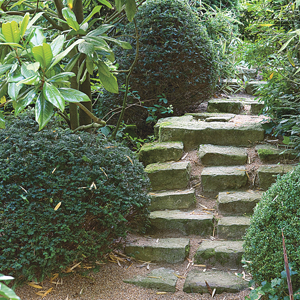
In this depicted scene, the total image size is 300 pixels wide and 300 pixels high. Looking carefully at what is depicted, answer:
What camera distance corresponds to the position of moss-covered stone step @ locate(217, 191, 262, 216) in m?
2.81

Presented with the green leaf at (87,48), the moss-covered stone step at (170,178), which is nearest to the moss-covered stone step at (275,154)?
the moss-covered stone step at (170,178)

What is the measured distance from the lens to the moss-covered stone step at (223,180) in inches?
120

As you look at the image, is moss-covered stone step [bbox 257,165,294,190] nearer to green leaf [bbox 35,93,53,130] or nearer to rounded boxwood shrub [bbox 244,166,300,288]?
rounded boxwood shrub [bbox 244,166,300,288]

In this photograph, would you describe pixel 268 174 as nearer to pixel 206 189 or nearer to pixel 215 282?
pixel 206 189

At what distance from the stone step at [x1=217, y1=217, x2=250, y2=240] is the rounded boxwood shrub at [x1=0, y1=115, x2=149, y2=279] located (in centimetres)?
76

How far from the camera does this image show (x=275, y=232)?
187 cm

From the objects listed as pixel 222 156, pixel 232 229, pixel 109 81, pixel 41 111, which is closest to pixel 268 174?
pixel 222 156

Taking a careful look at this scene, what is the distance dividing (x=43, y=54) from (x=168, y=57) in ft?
9.42

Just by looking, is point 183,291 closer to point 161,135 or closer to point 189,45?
point 161,135

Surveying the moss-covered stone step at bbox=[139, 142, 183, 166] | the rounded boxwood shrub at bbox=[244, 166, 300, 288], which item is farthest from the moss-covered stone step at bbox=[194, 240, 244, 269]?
the moss-covered stone step at bbox=[139, 142, 183, 166]

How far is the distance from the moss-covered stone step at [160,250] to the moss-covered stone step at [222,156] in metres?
1.03

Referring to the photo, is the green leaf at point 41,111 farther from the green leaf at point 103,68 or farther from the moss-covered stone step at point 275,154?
the moss-covered stone step at point 275,154

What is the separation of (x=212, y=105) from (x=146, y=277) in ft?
9.95

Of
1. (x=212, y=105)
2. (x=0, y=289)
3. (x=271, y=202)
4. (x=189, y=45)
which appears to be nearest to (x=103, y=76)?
(x=271, y=202)
